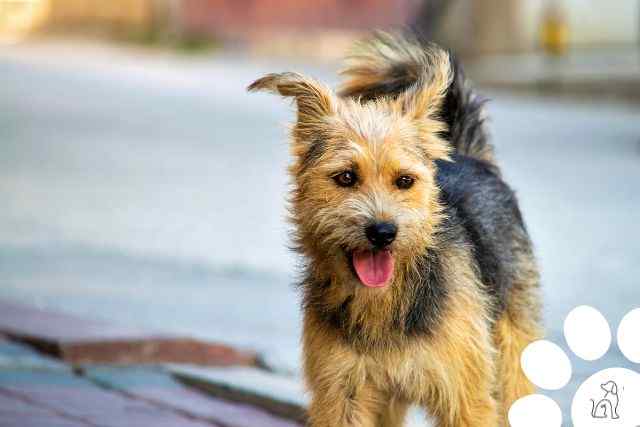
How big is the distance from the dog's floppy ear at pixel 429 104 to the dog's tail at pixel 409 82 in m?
0.49

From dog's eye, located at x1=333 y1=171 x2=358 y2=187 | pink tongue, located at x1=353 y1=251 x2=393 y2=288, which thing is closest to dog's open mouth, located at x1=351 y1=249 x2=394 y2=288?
pink tongue, located at x1=353 y1=251 x2=393 y2=288

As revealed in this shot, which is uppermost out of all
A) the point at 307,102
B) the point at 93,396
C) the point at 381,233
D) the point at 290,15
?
the point at 290,15

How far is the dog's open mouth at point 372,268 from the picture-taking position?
5.81 metres

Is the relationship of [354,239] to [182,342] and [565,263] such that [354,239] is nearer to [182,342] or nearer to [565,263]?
[182,342]

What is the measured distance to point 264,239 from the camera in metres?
13.5

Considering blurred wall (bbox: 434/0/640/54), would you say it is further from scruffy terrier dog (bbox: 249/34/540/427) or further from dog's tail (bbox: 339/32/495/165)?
scruffy terrier dog (bbox: 249/34/540/427)

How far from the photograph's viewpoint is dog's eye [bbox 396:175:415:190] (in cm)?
581

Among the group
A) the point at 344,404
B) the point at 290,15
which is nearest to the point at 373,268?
the point at 344,404

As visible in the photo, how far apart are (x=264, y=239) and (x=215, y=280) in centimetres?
211

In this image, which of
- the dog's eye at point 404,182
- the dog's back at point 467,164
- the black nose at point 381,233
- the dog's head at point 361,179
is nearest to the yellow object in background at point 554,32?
the dog's back at point 467,164

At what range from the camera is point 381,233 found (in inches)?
221

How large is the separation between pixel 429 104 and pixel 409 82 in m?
0.85

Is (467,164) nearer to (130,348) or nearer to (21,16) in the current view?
(130,348)

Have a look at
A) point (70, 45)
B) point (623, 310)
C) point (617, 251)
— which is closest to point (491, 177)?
point (623, 310)
